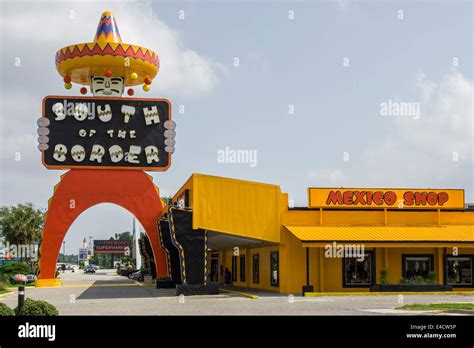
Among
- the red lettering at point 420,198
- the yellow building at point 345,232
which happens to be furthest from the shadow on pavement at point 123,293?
the red lettering at point 420,198

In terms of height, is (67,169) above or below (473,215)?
above

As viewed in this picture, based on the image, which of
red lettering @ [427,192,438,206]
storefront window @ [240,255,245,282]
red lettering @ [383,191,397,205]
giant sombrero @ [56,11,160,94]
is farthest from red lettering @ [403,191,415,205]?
giant sombrero @ [56,11,160,94]

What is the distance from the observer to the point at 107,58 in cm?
4731

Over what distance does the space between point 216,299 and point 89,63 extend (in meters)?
21.9

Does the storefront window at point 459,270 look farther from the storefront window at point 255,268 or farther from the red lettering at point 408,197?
the storefront window at point 255,268

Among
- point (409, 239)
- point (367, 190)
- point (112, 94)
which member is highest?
point (112, 94)

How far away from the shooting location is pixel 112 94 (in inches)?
1978

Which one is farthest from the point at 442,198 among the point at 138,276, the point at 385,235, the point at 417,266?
the point at 138,276

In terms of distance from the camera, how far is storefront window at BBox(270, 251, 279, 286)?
39312 millimetres

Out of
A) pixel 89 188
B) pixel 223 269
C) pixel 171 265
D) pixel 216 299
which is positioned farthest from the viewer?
pixel 223 269

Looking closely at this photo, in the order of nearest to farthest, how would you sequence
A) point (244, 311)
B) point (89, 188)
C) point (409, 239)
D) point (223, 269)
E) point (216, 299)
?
point (244, 311)
point (216, 299)
point (409, 239)
point (89, 188)
point (223, 269)

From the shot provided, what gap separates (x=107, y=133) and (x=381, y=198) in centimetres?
2066
